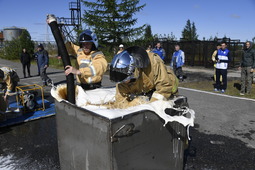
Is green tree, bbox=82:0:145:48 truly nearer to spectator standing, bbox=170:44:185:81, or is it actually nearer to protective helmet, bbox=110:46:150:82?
spectator standing, bbox=170:44:185:81

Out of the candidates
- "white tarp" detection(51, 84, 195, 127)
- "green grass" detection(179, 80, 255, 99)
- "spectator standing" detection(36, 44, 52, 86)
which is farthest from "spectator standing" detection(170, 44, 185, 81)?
"white tarp" detection(51, 84, 195, 127)

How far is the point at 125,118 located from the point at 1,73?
4057 mm

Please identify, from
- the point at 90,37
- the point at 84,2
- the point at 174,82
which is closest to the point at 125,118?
the point at 174,82

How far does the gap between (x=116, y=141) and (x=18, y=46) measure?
2786 cm

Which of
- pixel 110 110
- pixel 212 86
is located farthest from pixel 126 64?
pixel 212 86

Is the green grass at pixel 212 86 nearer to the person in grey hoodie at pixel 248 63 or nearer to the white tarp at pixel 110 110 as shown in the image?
the person in grey hoodie at pixel 248 63

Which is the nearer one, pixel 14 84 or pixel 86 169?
pixel 86 169

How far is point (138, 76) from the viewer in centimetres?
226

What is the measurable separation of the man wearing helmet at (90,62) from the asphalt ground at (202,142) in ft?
4.59

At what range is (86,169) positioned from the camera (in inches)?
79.7

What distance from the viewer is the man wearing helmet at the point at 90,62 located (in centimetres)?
273

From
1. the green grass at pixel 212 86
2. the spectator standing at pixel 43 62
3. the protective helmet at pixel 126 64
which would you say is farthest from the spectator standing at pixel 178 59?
the protective helmet at pixel 126 64

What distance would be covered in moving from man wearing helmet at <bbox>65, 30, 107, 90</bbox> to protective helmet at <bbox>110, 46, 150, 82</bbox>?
57 cm

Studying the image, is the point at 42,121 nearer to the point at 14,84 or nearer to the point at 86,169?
the point at 14,84
